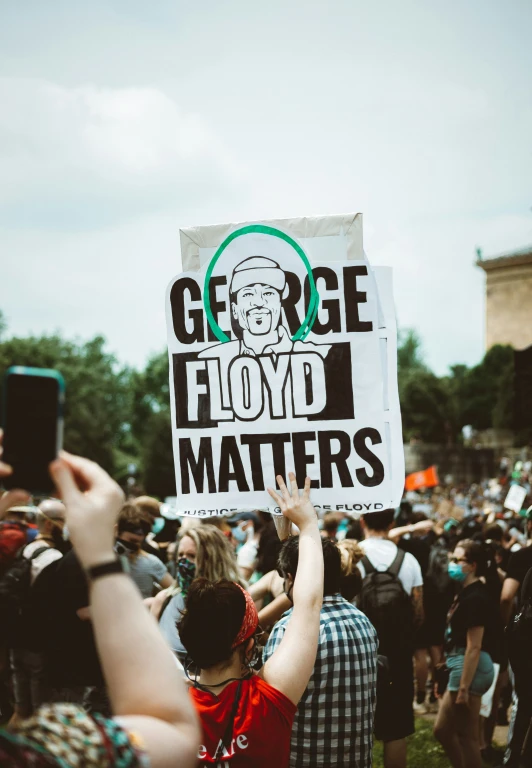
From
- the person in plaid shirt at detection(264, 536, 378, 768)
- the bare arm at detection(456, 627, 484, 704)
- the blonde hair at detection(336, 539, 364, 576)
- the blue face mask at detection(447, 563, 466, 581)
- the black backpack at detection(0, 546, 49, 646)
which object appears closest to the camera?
the person in plaid shirt at detection(264, 536, 378, 768)

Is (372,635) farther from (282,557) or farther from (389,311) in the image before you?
(389,311)

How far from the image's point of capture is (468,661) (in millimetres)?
5812

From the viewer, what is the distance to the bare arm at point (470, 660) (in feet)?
19.0

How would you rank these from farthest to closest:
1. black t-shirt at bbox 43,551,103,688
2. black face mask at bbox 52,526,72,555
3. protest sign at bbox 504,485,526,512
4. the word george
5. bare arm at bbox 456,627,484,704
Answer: protest sign at bbox 504,485,526,512 < black face mask at bbox 52,526,72,555 < bare arm at bbox 456,627,484,704 < black t-shirt at bbox 43,551,103,688 < the word george

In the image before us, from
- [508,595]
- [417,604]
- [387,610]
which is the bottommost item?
[417,604]

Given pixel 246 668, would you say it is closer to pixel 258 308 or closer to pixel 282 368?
pixel 282 368

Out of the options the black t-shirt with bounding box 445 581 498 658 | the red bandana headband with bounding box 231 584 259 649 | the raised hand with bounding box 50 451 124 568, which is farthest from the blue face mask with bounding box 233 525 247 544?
the raised hand with bounding box 50 451 124 568

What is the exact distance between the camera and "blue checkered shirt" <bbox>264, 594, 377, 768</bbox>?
338 centimetres

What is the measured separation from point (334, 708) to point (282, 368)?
1482 millimetres

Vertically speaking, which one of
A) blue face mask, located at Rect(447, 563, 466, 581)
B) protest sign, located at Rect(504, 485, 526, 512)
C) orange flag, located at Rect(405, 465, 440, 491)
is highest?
blue face mask, located at Rect(447, 563, 466, 581)

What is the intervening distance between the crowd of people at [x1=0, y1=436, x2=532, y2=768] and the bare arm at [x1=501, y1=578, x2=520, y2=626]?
0.09 ft

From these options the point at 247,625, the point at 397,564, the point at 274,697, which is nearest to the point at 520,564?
the point at 397,564

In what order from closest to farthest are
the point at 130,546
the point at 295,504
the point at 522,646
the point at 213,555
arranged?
1. the point at 295,504
2. the point at 522,646
3. the point at 213,555
4. the point at 130,546

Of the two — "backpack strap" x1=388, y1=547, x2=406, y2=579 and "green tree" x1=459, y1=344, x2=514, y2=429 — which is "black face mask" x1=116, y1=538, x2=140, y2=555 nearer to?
"backpack strap" x1=388, y1=547, x2=406, y2=579
